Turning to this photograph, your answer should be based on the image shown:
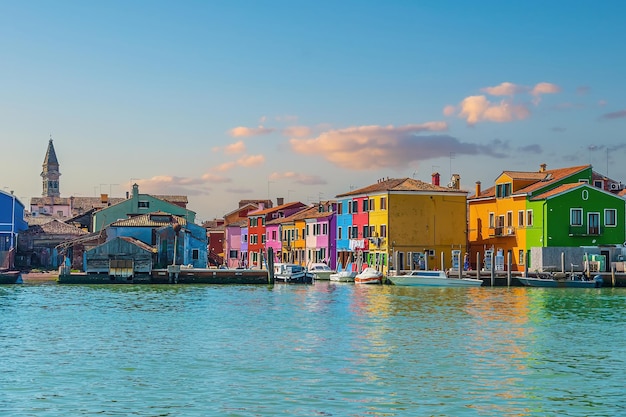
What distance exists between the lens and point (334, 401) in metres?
20.7

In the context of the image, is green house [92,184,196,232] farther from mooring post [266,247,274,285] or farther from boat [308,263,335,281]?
mooring post [266,247,274,285]

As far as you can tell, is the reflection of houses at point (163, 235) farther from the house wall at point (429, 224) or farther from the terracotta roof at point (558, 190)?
the terracotta roof at point (558, 190)

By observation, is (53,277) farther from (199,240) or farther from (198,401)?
(198,401)

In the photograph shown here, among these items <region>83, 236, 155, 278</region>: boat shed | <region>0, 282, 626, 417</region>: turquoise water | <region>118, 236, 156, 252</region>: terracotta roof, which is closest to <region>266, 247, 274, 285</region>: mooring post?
<region>83, 236, 155, 278</region>: boat shed

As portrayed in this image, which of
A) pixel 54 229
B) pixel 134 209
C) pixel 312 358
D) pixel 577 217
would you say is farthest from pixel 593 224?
pixel 54 229

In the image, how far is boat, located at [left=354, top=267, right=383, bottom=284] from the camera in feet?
227

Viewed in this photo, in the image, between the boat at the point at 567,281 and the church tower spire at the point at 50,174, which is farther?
the church tower spire at the point at 50,174

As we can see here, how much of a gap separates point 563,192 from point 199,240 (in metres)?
29.3

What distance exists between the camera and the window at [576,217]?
230 ft

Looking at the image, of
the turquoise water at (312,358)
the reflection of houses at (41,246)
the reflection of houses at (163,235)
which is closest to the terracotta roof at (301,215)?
the reflection of houses at (163,235)

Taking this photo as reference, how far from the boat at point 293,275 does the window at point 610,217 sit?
869 inches

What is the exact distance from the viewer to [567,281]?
64312 millimetres

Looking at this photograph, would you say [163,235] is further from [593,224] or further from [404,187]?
[593,224]

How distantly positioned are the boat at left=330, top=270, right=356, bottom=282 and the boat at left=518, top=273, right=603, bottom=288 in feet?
45.4
